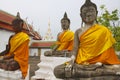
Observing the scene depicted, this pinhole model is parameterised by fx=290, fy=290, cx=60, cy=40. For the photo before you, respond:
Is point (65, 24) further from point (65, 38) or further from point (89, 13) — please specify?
point (89, 13)

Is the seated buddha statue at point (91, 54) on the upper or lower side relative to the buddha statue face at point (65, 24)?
lower

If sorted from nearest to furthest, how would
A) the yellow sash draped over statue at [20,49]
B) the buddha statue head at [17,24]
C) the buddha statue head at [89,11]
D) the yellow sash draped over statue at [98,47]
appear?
the yellow sash draped over statue at [98,47] → the buddha statue head at [89,11] → the yellow sash draped over statue at [20,49] → the buddha statue head at [17,24]

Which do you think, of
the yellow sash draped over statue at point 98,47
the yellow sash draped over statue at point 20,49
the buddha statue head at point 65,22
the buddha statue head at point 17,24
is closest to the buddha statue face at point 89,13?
the yellow sash draped over statue at point 98,47

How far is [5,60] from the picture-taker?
6238 mm

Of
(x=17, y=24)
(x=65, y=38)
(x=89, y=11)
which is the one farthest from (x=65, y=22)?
(x=89, y=11)

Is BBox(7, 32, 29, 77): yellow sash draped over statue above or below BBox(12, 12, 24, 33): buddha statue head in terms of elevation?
below

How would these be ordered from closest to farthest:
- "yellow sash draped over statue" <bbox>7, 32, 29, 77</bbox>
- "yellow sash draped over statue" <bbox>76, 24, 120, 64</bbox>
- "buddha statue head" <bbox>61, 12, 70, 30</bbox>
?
1. "yellow sash draped over statue" <bbox>76, 24, 120, 64</bbox>
2. "yellow sash draped over statue" <bbox>7, 32, 29, 77</bbox>
3. "buddha statue head" <bbox>61, 12, 70, 30</bbox>

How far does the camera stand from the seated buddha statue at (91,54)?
4055 millimetres

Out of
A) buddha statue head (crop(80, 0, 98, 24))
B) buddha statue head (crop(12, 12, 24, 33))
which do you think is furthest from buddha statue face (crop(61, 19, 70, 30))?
buddha statue head (crop(80, 0, 98, 24))

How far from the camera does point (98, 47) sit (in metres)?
4.39

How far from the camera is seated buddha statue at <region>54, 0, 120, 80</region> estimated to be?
4.05 metres

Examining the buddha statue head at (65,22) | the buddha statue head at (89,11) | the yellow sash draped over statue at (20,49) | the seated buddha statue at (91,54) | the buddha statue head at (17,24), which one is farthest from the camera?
the buddha statue head at (65,22)

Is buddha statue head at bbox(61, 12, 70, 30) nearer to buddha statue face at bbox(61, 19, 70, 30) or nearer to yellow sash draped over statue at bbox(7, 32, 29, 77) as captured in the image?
buddha statue face at bbox(61, 19, 70, 30)

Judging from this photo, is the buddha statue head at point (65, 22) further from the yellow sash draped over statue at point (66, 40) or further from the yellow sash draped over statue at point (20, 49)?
the yellow sash draped over statue at point (20, 49)
